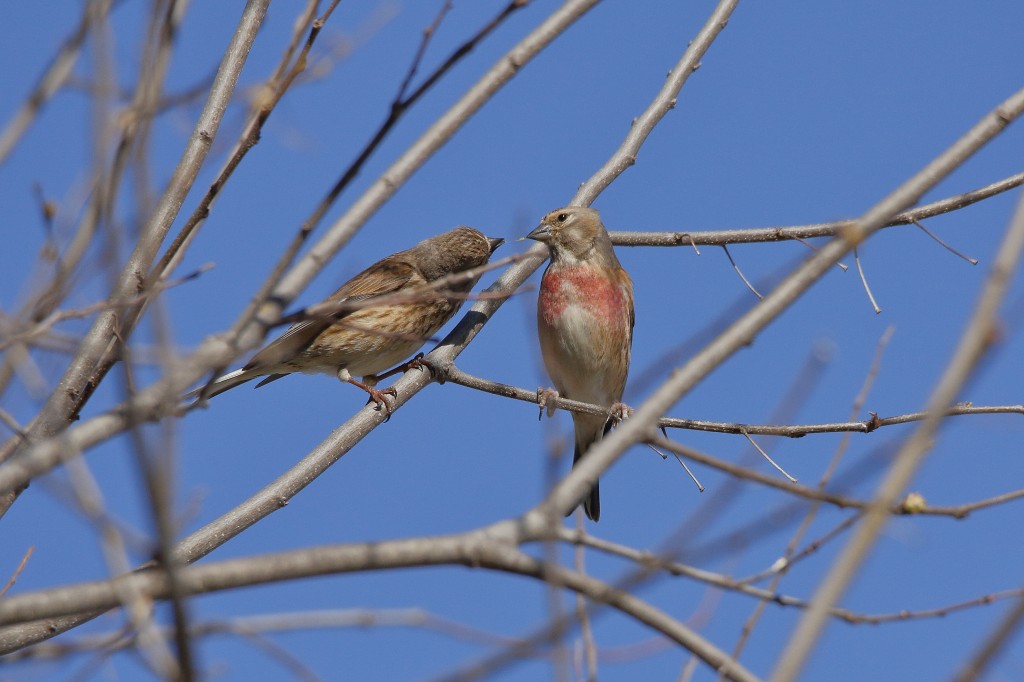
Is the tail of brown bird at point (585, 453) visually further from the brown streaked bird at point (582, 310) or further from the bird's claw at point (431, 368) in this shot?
the bird's claw at point (431, 368)

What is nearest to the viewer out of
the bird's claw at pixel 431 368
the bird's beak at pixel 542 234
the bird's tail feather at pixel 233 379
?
the bird's claw at pixel 431 368

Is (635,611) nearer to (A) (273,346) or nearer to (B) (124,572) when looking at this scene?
(B) (124,572)

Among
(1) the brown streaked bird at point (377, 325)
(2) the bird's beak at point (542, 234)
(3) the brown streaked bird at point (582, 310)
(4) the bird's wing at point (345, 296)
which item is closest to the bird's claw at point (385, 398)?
(1) the brown streaked bird at point (377, 325)

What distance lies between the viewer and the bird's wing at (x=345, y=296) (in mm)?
6566

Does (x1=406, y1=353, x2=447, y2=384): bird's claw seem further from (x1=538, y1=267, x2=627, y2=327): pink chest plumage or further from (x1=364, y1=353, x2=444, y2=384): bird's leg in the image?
(x1=538, y1=267, x2=627, y2=327): pink chest plumage

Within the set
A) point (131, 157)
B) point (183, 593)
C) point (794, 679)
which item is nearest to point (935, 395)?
point (794, 679)

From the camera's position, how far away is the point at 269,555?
2.12m

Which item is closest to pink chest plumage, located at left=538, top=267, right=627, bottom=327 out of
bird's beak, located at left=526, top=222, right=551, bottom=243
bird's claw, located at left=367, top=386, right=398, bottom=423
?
bird's beak, located at left=526, top=222, right=551, bottom=243

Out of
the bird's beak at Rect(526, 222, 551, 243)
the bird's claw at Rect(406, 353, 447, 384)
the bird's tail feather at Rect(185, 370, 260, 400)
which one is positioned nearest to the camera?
the bird's claw at Rect(406, 353, 447, 384)

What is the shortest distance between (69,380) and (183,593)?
100 inches

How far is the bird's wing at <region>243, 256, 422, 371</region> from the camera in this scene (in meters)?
6.57

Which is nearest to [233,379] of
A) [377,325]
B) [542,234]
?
[377,325]

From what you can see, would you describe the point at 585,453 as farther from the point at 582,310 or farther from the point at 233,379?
the point at 233,379

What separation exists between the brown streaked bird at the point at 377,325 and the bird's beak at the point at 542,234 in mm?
514
